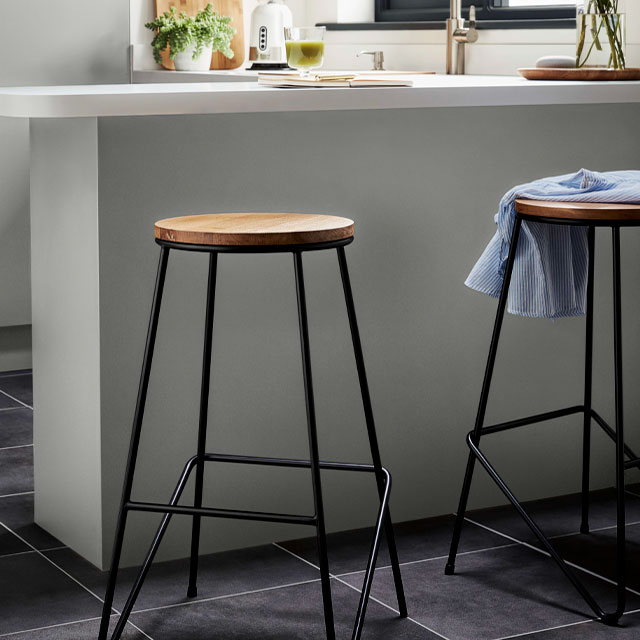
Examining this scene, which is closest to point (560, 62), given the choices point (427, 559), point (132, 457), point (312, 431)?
point (427, 559)

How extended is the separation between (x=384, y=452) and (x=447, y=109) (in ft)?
2.63

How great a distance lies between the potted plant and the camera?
4.14 metres

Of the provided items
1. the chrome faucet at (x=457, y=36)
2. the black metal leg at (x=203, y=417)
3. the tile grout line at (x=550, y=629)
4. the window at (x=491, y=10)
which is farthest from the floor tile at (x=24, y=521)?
the window at (x=491, y=10)

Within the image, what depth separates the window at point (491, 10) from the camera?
155 inches

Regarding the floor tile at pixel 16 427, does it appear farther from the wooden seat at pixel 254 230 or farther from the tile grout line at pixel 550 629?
the tile grout line at pixel 550 629

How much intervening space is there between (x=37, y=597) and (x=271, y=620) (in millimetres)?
463

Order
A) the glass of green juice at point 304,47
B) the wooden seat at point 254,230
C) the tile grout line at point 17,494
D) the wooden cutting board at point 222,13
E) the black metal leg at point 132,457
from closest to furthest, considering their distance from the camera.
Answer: the wooden seat at point 254,230
the black metal leg at point 132,457
the tile grout line at point 17,494
the glass of green juice at point 304,47
the wooden cutting board at point 222,13

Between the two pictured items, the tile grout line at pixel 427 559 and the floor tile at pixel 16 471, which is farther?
the floor tile at pixel 16 471

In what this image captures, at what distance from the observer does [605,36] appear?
3064 millimetres

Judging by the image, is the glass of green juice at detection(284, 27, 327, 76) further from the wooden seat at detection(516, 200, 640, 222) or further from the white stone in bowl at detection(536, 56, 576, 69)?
the wooden seat at detection(516, 200, 640, 222)

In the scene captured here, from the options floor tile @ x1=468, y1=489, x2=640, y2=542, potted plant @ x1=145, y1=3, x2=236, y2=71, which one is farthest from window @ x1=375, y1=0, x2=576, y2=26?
floor tile @ x1=468, y1=489, x2=640, y2=542

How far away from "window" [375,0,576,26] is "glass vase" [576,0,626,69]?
78 centimetres

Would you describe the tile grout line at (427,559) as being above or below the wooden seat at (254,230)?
below

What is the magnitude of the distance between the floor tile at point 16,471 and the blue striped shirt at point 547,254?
1.27 metres
